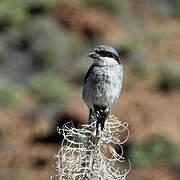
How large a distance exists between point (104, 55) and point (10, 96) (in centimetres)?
1465

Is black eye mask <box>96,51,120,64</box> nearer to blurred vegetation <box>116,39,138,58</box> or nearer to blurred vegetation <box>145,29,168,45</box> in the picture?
blurred vegetation <box>116,39,138,58</box>

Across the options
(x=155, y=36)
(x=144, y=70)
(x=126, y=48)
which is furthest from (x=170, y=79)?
(x=155, y=36)

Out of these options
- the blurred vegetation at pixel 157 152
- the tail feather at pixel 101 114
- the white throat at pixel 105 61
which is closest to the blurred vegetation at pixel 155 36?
the blurred vegetation at pixel 157 152

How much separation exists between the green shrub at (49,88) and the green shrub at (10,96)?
0.77m

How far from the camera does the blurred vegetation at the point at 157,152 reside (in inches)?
589

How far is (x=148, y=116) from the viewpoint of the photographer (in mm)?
16422

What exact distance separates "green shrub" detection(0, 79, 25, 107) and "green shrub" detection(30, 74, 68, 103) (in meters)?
0.77

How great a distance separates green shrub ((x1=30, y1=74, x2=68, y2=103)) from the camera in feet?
62.7

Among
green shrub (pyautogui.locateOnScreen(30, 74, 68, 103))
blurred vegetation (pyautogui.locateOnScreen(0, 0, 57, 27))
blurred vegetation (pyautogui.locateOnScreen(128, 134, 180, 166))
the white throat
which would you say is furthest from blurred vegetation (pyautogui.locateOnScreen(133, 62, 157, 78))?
the white throat

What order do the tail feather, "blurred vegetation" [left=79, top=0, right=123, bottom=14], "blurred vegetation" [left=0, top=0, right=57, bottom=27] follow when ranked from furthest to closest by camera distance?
"blurred vegetation" [left=79, top=0, right=123, bottom=14] → "blurred vegetation" [left=0, top=0, right=57, bottom=27] → the tail feather

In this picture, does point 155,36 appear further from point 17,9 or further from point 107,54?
point 107,54

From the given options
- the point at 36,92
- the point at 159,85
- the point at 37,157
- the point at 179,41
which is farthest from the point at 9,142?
the point at 179,41

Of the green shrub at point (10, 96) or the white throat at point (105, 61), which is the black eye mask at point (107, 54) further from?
the green shrub at point (10, 96)

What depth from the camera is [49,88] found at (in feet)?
64.1
